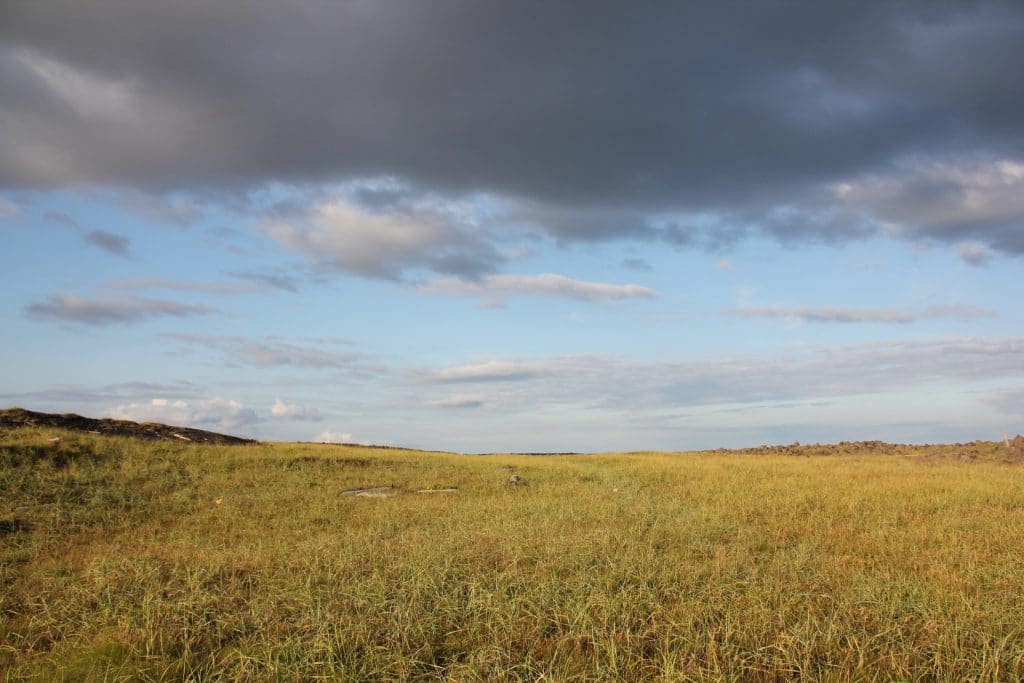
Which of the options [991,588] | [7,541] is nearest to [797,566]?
[991,588]

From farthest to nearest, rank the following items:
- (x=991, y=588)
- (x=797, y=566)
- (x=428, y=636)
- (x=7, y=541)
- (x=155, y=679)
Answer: (x=7, y=541), (x=797, y=566), (x=991, y=588), (x=428, y=636), (x=155, y=679)

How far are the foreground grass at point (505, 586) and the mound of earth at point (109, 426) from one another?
10.9 metres

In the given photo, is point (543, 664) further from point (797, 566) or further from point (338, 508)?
point (338, 508)

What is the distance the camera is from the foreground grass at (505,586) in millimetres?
5754

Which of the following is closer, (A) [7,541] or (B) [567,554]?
(B) [567,554]

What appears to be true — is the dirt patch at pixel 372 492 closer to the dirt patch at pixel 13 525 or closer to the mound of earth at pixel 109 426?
the dirt patch at pixel 13 525

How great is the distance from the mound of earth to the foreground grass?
10.9 meters

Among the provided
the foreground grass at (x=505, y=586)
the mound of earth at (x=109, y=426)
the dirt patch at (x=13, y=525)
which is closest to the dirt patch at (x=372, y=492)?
the foreground grass at (x=505, y=586)

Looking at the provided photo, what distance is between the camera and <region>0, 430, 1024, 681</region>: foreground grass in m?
5.75

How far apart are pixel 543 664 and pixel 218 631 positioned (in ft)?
10.7

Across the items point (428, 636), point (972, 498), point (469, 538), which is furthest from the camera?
Answer: point (972, 498)

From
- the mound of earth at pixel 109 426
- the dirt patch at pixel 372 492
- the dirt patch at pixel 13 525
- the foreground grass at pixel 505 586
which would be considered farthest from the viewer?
the mound of earth at pixel 109 426

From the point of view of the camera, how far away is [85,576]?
8.77 meters

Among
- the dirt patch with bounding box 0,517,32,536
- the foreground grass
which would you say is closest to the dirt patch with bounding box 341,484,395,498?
the foreground grass
